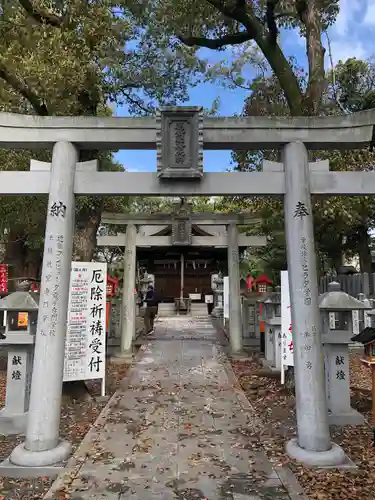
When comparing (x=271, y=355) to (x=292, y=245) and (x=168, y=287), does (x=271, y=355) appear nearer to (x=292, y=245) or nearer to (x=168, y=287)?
(x=292, y=245)

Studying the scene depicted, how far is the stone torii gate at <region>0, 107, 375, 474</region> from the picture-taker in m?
4.92

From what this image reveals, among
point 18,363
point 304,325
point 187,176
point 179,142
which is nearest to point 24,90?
point 179,142

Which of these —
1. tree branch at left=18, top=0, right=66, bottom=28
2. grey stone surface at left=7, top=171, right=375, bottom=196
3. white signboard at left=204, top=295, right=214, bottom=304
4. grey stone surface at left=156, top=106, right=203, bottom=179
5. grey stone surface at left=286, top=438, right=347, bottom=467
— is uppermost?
tree branch at left=18, top=0, right=66, bottom=28

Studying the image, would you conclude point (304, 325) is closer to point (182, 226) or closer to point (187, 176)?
point (187, 176)

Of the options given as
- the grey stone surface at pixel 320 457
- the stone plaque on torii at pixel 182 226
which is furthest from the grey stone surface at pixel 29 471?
the stone plaque on torii at pixel 182 226

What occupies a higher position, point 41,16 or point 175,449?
point 41,16

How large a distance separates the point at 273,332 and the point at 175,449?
188 inches

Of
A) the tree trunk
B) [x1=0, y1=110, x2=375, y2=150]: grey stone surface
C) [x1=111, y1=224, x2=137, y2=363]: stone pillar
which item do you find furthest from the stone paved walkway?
the tree trunk

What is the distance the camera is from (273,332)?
30.3 feet

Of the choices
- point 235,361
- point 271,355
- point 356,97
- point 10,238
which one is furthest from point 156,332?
point 356,97

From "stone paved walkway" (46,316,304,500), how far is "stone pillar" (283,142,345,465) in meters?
0.61

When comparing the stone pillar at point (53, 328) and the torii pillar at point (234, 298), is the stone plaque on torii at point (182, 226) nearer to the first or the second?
the torii pillar at point (234, 298)

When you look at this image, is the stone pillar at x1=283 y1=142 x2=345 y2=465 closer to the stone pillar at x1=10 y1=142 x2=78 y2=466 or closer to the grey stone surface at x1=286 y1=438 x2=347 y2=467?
the grey stone surface at x1=286 y1=438 x2=347 y2=467

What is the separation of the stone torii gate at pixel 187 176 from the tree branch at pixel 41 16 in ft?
14.2
